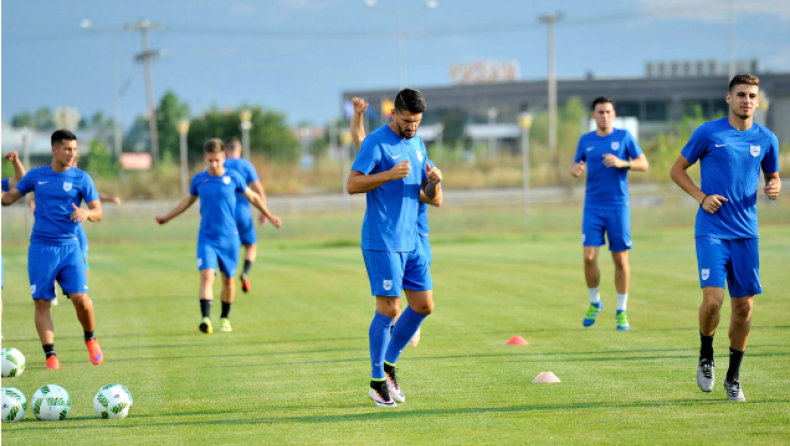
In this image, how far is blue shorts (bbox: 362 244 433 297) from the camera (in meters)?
6.25

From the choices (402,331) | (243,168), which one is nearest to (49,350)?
(402,331)

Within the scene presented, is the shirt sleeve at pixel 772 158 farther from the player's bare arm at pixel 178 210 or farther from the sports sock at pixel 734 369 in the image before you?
the player's bare arm at pixel 178 210

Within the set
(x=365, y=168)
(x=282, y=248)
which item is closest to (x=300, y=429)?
(x=365, y=168)

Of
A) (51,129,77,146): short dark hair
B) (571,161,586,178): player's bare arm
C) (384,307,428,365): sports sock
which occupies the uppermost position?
(51,129,77,146): short dark hair

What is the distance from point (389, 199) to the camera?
6.26 meters

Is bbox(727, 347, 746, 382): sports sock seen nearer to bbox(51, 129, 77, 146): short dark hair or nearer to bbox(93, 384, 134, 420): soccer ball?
bbox(93, 384, 134, 420): soccer ball

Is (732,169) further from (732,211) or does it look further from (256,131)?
(256,131)

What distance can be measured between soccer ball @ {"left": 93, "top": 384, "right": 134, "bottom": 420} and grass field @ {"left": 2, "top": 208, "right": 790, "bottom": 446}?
9 centimetres

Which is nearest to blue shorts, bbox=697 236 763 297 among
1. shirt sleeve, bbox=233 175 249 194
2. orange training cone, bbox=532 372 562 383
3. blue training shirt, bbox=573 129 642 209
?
orange training cone, bbox=532 372 562 383

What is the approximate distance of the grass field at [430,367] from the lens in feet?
18.8

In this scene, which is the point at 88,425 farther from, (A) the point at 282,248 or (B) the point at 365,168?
(A) the point at 282,248

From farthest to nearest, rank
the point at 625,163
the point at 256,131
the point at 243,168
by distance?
the point at 256,131, the point at 243,168, the point at 625,163

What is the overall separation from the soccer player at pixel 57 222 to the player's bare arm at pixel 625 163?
5549 millimetres

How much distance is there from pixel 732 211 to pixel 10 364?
650 centimetres
